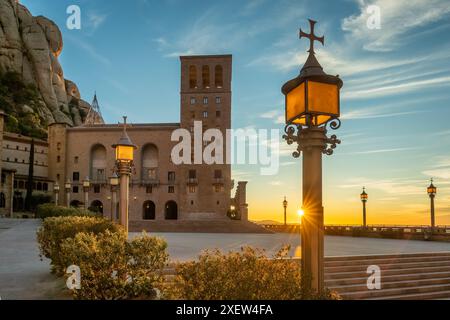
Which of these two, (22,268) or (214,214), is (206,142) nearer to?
(214,214)

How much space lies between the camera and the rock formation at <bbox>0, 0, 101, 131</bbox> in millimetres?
83875

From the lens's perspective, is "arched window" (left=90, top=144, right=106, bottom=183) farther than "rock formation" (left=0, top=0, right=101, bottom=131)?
No

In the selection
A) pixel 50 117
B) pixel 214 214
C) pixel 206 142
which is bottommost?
pixel 214 214

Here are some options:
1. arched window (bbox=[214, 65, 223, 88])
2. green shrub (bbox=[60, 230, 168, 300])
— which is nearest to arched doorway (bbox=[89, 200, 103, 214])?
arched window (bbox=[214, 65, 223, 88])

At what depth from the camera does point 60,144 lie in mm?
62969

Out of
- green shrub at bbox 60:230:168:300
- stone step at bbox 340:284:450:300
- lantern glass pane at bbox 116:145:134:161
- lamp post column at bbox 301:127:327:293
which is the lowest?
stone step at bbox 340:284:450:300

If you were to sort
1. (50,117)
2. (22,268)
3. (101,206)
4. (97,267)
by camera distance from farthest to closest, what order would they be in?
1. (50,117)
2. (101,206)
3. (22,268)
4. (97,267)

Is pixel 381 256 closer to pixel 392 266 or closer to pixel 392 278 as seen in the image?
pixel 392 266

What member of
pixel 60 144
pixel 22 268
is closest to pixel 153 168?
pixel 60 144

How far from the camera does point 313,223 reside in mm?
4336

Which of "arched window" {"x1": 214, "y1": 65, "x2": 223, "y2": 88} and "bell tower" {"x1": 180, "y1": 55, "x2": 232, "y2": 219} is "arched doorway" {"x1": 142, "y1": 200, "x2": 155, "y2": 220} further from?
"arched window" {"x1": 214, "y1": 65, "x2": 223, "y2": 88}

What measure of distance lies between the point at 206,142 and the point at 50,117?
45.4m

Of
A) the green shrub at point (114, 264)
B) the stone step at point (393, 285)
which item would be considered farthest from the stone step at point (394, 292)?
the green shrub at point (114, 264)

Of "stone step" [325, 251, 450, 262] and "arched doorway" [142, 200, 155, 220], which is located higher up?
"stone step" [325, 251, 450, 262]
